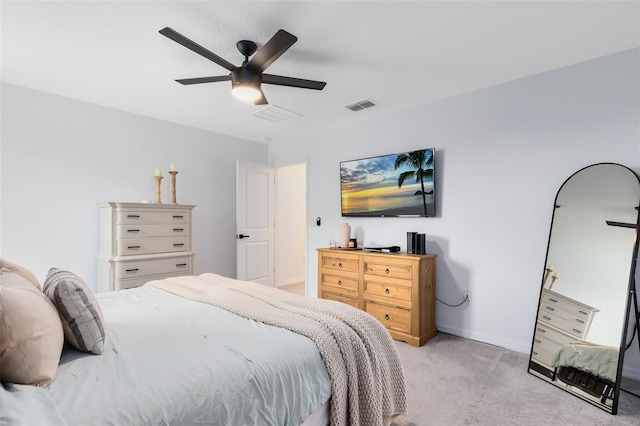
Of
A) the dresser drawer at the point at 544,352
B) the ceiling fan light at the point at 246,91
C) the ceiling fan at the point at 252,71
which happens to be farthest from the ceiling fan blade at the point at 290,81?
the dresser drawer at the point at 544,352

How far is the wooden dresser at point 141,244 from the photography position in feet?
10.6

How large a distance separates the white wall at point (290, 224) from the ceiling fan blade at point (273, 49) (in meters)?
3.16

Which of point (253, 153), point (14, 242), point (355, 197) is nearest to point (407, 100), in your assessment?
point (355, 197)

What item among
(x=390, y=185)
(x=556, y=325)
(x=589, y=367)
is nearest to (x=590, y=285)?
(x=556, y=325)

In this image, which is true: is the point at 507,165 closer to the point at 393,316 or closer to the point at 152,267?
the point at 393,316

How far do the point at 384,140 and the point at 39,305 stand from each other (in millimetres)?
3481

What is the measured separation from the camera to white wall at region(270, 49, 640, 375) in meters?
2.50

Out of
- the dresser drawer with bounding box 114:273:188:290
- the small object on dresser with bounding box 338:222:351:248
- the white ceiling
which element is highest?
the white ceiling

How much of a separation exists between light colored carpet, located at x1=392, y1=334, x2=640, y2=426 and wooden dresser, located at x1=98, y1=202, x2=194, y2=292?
269 cm

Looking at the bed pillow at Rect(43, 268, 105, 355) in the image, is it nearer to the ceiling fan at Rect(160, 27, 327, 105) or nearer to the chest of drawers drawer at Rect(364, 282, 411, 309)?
the ceiling fan at Rect(160, 27, 327, 105)

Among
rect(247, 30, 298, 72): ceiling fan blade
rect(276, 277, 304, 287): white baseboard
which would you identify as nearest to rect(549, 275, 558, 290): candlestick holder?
rect(247, 30, 298, 72): ceiling fan blade

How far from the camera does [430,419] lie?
74.0 inches

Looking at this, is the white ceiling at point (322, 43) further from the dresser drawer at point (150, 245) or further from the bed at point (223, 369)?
the bed at point (223, 369)

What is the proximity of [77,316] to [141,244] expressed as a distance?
2.36 metres
